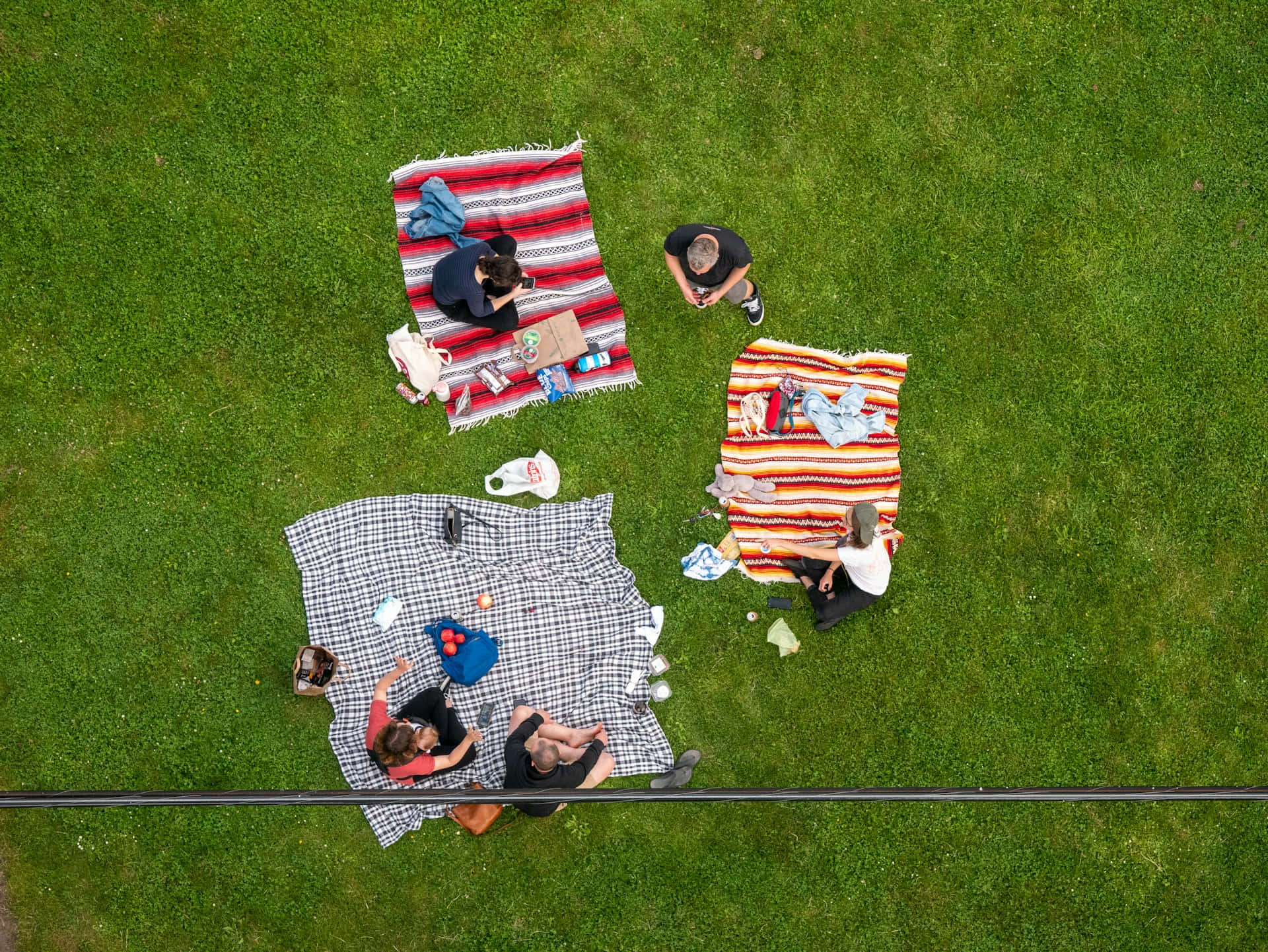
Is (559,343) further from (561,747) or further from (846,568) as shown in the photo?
(561,747)

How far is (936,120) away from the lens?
8617mm

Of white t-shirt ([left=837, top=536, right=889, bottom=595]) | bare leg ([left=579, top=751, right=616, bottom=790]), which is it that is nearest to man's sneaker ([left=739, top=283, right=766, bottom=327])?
white t-shirt ([left=837, top=536, right=889, bottom=595])

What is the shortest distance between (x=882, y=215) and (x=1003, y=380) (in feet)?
6.79

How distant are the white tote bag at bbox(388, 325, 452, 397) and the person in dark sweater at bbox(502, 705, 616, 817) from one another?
321cm

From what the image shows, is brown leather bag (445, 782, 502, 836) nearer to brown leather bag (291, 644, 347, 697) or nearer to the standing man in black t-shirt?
brown leather bag (291, 644, 347, 697)

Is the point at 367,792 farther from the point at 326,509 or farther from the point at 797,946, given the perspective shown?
the point at 797,946

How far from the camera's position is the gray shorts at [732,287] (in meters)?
8.13

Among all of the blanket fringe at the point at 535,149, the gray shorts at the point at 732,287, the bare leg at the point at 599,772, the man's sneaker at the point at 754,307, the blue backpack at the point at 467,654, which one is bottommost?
the bare leg at the point at 599,772

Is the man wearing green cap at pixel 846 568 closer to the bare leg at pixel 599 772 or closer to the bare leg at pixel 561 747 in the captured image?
the bare leg at pixel 599 772

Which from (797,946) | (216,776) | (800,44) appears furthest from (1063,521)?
(216,776)

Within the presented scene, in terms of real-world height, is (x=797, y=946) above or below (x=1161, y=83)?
below

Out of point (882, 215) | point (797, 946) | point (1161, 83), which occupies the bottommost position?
point (797, 946)

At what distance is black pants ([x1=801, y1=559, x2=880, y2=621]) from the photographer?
8.18 meters

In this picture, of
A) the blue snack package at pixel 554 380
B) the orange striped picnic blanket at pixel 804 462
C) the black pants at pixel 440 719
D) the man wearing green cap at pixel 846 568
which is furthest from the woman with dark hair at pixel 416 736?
the man wearing green cap at pixel 846 568
